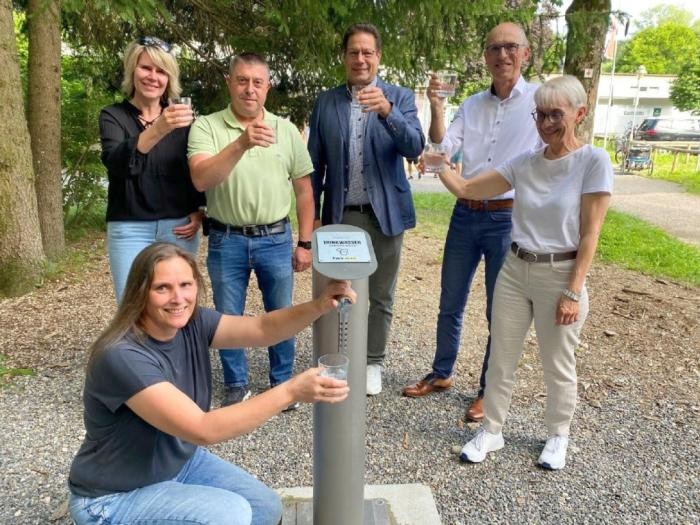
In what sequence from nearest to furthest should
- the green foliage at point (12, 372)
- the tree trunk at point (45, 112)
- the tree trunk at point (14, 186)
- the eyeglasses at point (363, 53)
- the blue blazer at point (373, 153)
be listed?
the eyeglasses at point (363, 53) → the blue blazer at point (373, 153) → the green foliage at point (12, 372) → the tree trunk at point (14, 186) → the tree trunk at point (45, 112)

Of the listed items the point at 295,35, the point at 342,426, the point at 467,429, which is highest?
the point at 295,35

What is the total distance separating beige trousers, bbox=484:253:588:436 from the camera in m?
2.79

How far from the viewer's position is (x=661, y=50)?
2443 inches

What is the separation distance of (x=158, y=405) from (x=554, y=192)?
6.31 feet

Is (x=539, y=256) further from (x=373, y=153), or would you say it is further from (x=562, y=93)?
(x=373, y=153)

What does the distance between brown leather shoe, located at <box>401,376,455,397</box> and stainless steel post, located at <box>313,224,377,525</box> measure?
5.19 ft

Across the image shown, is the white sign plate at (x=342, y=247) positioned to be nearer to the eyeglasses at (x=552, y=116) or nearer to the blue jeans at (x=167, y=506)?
the blue jeans at (x=167, y=506)

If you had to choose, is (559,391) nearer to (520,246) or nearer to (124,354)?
(520,246)

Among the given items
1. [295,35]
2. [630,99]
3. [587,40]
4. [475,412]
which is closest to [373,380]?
[475,412]

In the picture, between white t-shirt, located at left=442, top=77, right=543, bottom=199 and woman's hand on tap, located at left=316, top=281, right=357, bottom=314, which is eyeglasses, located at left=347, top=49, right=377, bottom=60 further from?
woman's hand on tap, located at left=316, top=281, right=357, bottom=314

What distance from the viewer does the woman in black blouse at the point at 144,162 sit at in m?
2.87

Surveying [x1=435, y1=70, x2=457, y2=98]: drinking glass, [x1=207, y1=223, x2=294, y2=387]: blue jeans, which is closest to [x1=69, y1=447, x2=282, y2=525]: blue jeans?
[x1=207, y1=223, x2=294, y2=387]: blue jeans

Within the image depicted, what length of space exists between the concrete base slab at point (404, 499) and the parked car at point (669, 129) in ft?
103

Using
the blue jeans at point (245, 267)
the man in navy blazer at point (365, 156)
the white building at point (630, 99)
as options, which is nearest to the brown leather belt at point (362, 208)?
the man in navy blazer at point (365, 156)
